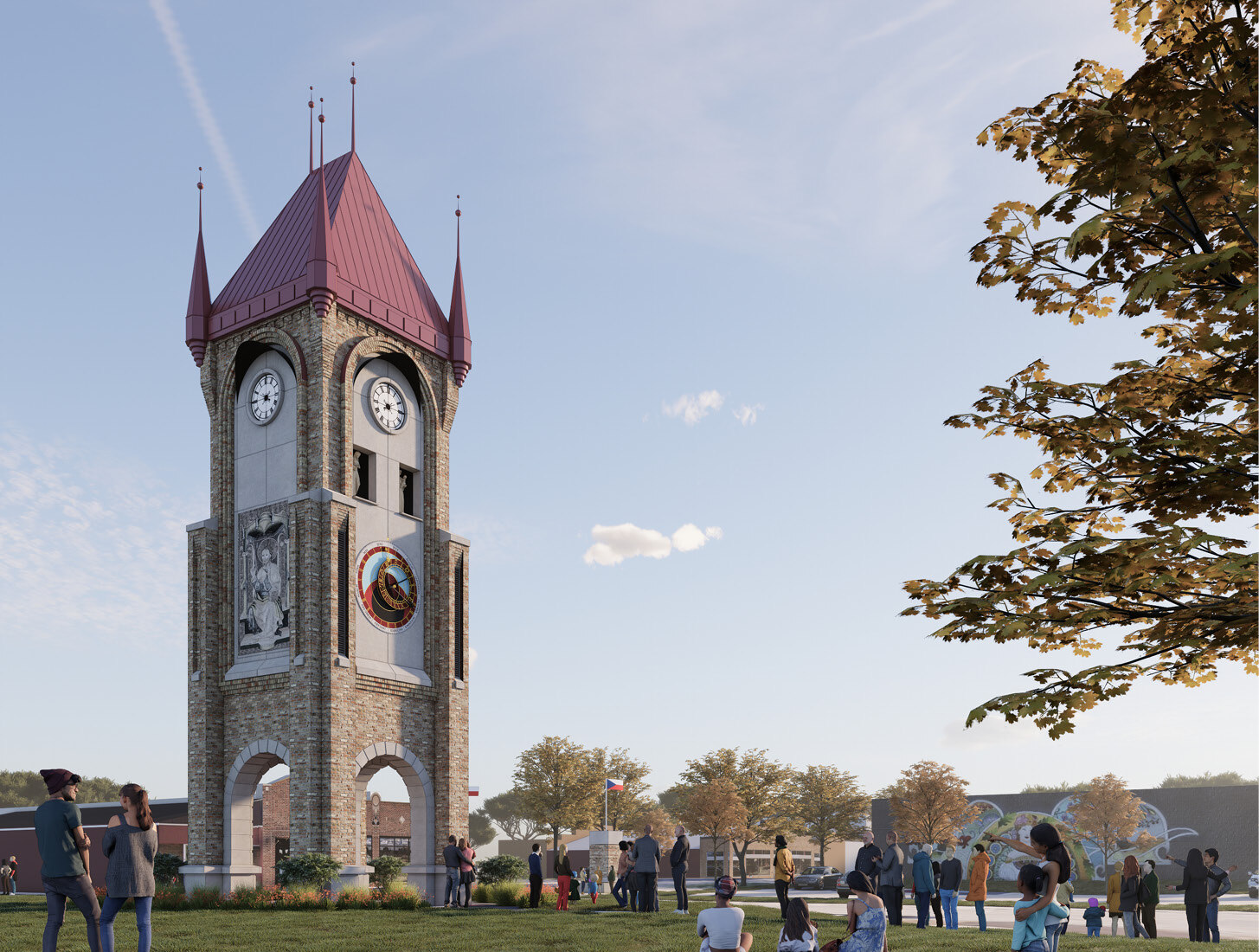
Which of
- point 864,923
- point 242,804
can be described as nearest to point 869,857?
point 864,923

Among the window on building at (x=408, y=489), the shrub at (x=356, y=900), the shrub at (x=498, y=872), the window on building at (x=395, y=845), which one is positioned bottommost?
the window on building at (x=395, y=845)

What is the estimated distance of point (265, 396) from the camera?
32469 millimetres

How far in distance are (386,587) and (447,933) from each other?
1500cm

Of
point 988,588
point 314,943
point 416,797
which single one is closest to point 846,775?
point 416,797

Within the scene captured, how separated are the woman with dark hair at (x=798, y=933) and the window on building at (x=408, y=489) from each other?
25.8 m

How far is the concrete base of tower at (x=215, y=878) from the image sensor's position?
95.0ft

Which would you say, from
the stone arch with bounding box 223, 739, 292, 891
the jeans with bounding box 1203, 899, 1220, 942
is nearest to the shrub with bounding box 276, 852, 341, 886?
the stone arch with bounding box 223, 739, 292, 891

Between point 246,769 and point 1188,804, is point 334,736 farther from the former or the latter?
point 1188,804

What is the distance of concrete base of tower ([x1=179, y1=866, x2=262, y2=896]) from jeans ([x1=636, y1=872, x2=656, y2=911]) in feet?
40.9

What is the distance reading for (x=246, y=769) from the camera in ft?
100

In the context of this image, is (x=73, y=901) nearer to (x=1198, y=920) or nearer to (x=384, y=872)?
(x=1198, y=920)

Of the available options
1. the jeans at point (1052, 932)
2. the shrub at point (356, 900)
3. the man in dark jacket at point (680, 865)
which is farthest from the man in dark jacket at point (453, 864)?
the jeans at point (1052, 932)

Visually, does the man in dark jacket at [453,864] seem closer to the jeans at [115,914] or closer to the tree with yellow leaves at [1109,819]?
the jeans at [115,914]

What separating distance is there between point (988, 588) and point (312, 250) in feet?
86.3
